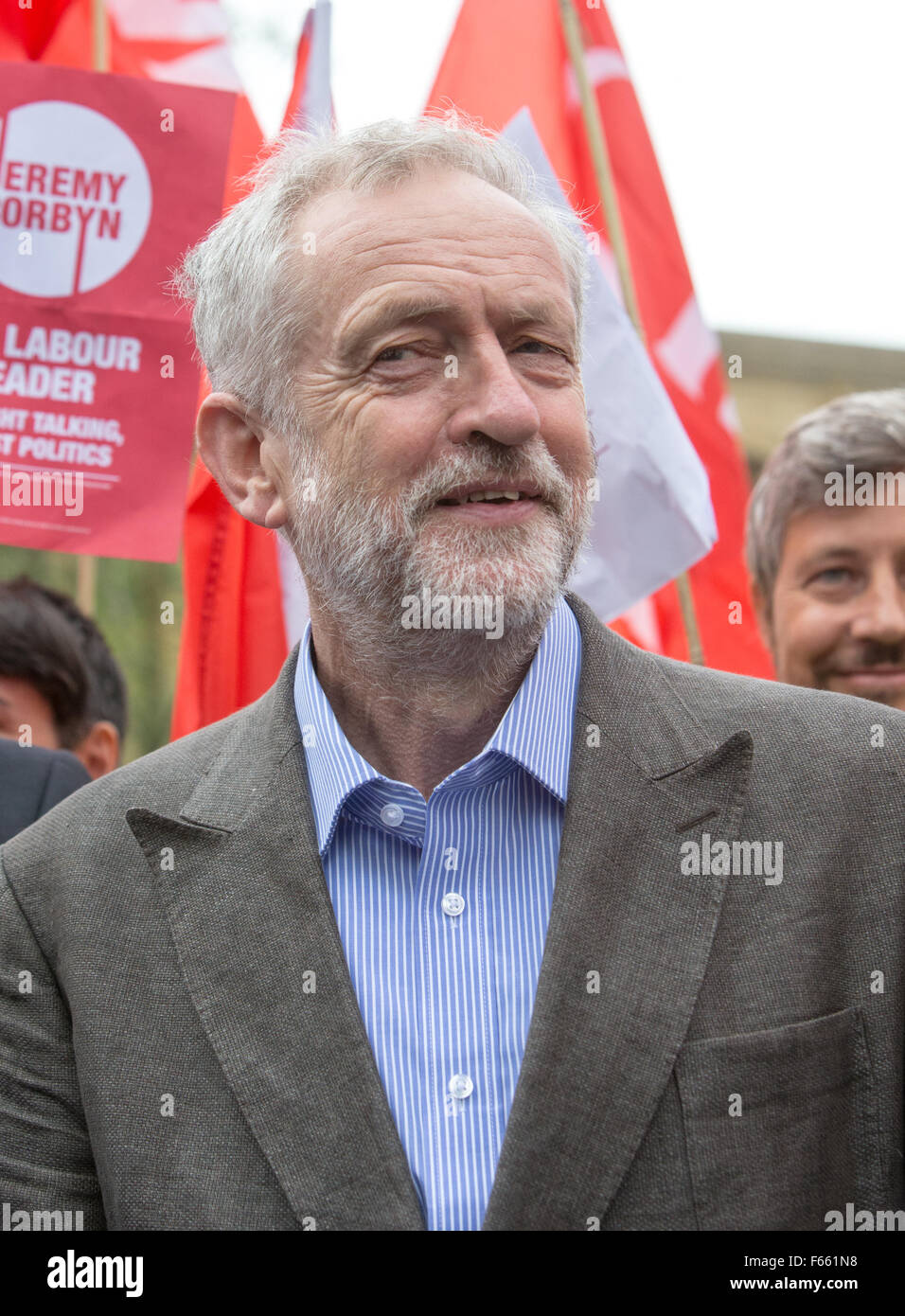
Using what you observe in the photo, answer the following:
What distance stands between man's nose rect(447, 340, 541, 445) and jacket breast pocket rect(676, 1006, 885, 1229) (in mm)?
919

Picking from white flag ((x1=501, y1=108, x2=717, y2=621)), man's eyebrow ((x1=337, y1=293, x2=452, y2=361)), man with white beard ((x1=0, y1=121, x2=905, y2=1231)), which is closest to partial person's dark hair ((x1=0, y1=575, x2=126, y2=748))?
white flag ((x1=501, y1=108, x2=717, y2=621))

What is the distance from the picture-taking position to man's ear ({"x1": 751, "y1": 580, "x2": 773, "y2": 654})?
11.8 feet

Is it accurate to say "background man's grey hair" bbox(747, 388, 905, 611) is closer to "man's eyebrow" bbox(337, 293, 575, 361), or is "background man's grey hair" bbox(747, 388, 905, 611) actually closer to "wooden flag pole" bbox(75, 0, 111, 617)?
"man's eyebrow" bbox(337, 293, 575, 361)

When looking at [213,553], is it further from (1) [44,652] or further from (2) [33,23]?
(2) [33,23]

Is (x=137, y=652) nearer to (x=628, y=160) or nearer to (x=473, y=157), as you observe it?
(x=628, y=160)

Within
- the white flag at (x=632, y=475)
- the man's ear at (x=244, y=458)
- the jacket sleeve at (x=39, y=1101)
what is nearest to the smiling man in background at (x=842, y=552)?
the white flag at (x=632, y=475)

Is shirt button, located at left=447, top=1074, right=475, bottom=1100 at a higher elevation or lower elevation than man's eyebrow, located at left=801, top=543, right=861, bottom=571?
lower

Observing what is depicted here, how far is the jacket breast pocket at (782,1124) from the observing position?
1.86 meters

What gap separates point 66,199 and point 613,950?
104 inches

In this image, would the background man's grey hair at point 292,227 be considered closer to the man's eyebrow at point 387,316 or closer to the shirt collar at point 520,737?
the man's eyebrow at point 387,316
